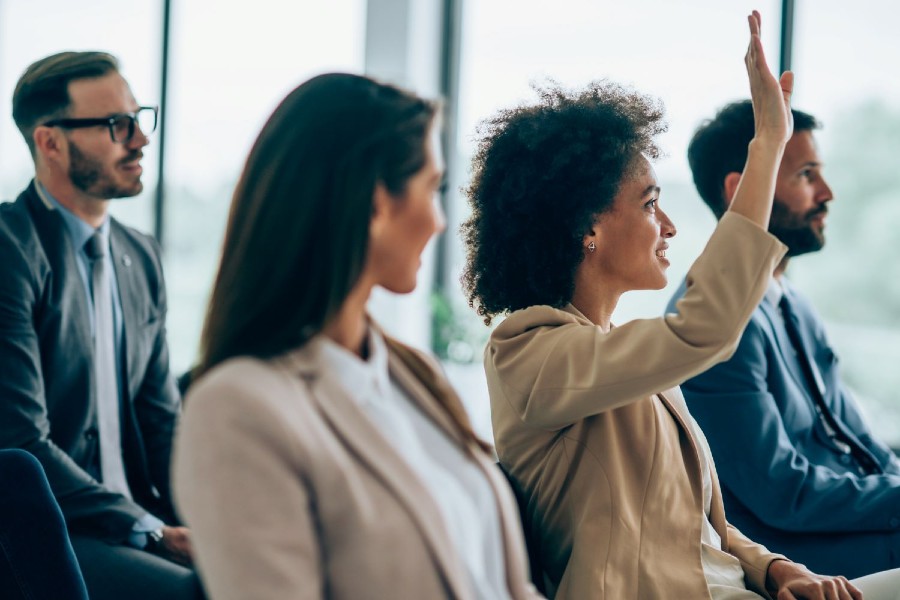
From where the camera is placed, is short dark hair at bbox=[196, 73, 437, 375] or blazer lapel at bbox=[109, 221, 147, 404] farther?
blazer lapel at bbox=[109, 221, 147, 404]

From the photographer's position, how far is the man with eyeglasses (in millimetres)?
2037

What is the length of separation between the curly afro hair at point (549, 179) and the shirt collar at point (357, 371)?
508 millimetres

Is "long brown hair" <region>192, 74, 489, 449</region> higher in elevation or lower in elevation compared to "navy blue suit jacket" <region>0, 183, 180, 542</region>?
higher

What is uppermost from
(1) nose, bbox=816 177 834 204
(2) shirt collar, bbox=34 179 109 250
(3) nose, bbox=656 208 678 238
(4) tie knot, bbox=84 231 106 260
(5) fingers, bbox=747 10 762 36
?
(5) fingers, bbox=747 10 762 36

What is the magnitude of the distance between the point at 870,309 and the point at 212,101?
10.8ft

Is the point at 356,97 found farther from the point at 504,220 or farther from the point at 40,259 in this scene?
the point at 40,259

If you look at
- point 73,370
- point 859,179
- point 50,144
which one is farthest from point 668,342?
point 859,179

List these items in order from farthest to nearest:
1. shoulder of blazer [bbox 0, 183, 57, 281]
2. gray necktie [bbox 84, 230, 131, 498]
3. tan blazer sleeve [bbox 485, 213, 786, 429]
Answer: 1. gray necktie [bbox 84, 230, 131, 498]
2. shoulder of blazer [bbox 0, 183, 57, 281]
3. tan blazer sleeve [bbox 485, 213, 786, 429]

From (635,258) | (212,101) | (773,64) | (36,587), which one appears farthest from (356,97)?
(212,101)

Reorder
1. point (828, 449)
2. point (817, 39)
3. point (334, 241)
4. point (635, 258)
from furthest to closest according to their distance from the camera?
point (817, 39)
point (828, 449)
point (635, 258)
point (334, 241)

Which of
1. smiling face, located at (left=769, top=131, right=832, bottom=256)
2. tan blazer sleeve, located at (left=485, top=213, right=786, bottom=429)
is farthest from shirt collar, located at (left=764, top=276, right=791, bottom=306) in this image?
tan blazer sleeve, located at (left=485, top=213, right=786, bottom=429)

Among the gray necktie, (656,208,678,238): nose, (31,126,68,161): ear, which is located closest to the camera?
(656,208,678,238): nose

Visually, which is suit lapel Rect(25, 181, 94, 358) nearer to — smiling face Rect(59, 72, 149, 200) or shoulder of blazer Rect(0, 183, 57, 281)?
shoulder of blazer Rect(0, 183, 57, 281)

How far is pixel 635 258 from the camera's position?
1508mm
